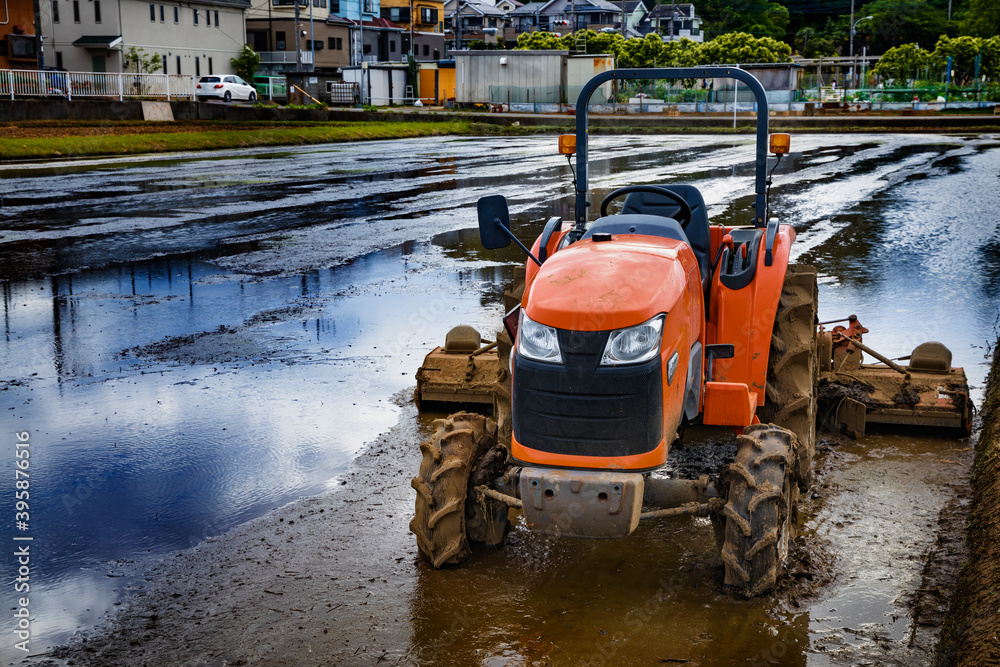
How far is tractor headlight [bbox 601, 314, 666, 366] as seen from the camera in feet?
12.4

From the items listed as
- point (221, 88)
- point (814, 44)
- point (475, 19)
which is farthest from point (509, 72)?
point (475, 19)

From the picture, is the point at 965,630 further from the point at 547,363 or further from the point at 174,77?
the point at 174,77

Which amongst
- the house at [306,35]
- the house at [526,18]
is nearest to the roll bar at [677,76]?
the house at [306,35]

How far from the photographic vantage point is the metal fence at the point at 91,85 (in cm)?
3516

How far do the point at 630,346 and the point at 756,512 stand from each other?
35.5 inches

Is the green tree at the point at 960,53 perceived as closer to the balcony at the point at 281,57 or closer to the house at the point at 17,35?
the balcony at the point at 281,57

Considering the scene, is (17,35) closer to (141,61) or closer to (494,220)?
(141,61)

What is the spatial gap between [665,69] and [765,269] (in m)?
1.20

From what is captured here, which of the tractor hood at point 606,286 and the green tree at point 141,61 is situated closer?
the tractor hood at point 606,286

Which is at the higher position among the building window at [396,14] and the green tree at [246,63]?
the building window at [396,14]

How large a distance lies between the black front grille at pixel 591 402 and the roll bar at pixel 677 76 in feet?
4.88

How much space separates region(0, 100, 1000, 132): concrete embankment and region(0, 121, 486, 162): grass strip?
1.94 m

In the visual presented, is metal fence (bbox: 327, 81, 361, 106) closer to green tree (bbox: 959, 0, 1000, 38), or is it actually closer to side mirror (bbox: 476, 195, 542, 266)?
side mirror (bbox: 476, 195, 542, 266)

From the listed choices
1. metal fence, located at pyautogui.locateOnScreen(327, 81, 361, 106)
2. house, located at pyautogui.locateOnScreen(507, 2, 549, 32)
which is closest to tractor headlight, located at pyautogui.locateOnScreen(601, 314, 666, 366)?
metal fence, located at pyautogui.locateOnScreen(327, 81, 361, 106)
